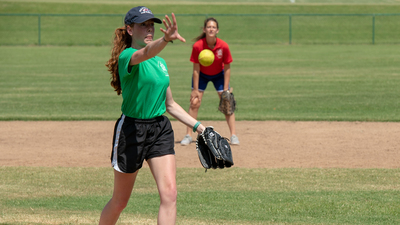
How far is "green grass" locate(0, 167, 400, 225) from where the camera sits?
19.0ft

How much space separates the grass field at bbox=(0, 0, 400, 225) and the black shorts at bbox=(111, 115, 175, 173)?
143 centimetres

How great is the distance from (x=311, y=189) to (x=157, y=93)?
10.5 feet

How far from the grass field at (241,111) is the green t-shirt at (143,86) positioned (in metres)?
1.66

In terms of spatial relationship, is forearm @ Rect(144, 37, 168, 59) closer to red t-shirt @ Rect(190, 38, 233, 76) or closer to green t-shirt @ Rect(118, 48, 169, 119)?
green t-shirt @ Rect(118, 48, 169, 119)

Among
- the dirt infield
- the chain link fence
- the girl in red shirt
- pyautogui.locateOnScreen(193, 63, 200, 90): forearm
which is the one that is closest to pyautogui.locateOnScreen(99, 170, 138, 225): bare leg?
the dirt infield

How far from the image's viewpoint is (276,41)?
36.0 metres

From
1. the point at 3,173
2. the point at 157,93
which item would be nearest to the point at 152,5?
the point at 3,173

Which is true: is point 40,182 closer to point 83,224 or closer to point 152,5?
point 83,224

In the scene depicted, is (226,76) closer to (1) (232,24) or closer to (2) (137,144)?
(2) (137,144)

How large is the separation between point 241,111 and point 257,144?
332 centimetres

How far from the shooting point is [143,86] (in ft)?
14.4

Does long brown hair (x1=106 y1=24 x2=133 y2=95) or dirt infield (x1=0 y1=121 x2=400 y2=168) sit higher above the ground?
long brown hair (x1=106 y1=24 x2=133 y2=95)

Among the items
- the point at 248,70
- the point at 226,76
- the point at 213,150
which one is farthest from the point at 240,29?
the point at 213,150

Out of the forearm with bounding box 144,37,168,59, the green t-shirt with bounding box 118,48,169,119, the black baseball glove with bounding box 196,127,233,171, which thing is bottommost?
the black baseball glove with bounding box 196,127,233,171
